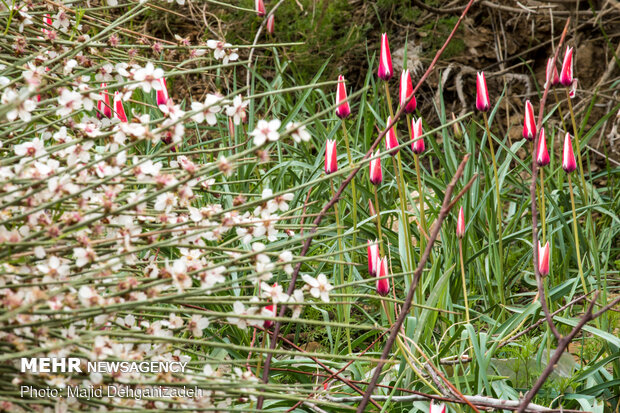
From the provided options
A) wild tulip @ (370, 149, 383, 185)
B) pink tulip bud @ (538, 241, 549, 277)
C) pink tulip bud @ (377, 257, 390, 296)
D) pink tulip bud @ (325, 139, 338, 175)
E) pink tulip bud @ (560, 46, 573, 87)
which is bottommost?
pink tulip bud @ (377, 257, 390, 296)

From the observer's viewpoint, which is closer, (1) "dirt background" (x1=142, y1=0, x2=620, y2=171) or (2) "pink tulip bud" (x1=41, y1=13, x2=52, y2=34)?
(2) "pink tulip bud" (x1=41, y1=13, x2=52, y2=34)

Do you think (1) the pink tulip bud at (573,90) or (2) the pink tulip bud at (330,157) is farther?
(1) the pink tulip bud at (573,90)

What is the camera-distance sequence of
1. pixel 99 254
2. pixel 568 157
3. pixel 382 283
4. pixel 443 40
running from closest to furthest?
pixel 99 254, pixel 382 283, pixel 568 157, pixel 443 40

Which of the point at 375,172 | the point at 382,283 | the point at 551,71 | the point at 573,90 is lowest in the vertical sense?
the point at 382,283

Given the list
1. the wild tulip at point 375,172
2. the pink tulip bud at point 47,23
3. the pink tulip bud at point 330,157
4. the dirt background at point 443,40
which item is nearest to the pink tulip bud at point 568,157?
the wild tulip at point 375,172

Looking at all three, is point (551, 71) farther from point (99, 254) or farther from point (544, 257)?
point (99, 254)

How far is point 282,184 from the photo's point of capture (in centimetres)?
249

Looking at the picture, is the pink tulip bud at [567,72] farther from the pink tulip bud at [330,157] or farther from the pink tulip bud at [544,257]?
the pink tulip bud at [330,157]

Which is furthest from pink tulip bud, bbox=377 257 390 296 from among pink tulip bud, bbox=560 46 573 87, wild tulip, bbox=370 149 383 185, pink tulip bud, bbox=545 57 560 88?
pink tulip bud, bbox=560 46 573 87

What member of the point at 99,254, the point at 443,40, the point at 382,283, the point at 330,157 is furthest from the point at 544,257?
the point at 443,40

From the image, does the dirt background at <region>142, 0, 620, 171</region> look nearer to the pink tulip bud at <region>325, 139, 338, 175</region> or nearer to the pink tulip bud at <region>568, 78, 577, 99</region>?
the pink tulip bud at <region>568, 78, 577, 99</region>

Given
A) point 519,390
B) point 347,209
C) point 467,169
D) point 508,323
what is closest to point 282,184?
point 347,209

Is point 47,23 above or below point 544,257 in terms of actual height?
above

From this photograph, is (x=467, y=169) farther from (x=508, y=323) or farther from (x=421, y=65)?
(x=421, y=65)
